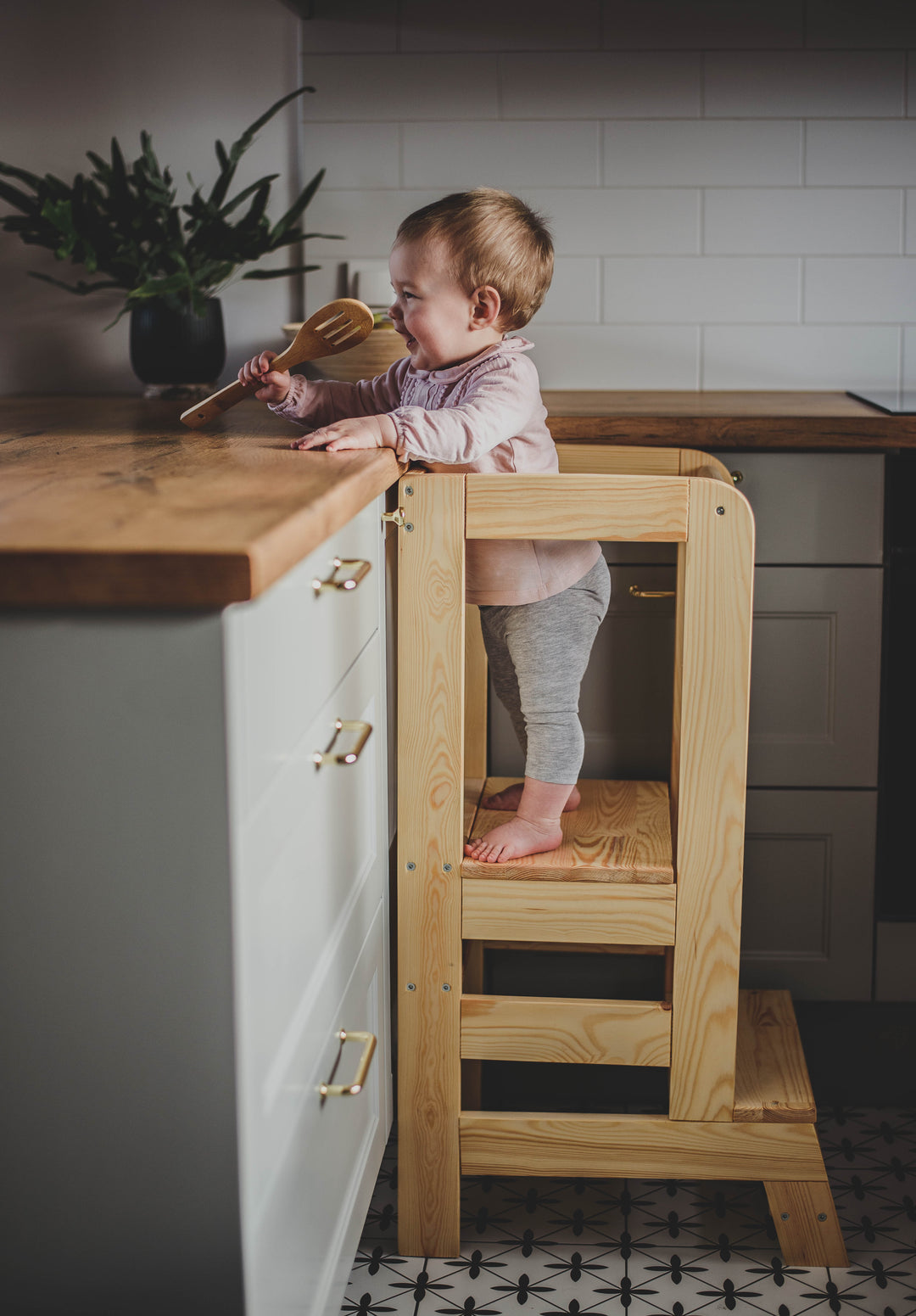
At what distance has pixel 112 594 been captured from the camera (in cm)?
60

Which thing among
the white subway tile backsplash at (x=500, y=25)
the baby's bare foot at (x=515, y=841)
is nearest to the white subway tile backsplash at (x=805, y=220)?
the white subway tile backsplash at (x=500, y=25)

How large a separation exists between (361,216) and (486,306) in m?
0.87

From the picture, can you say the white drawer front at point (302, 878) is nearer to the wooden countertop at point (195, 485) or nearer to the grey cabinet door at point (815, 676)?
the wooden countertop at point (195, 485)

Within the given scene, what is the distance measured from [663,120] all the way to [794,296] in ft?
1.19

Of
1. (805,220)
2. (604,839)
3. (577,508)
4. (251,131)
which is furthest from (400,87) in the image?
(604,839)

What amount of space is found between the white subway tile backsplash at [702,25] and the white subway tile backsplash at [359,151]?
15.4 inches

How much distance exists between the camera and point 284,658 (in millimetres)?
750

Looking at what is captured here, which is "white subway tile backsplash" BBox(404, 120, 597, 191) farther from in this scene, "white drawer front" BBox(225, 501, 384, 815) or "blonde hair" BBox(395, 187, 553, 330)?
"white drawer front" BBox(225, 501, 384, 815)

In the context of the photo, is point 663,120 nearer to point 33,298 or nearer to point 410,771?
point 33,298

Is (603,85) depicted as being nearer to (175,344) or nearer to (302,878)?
(175,344)

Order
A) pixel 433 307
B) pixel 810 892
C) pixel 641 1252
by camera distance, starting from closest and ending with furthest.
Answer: pixel 433 307 < pixel 641 1252 < pixel 810 892

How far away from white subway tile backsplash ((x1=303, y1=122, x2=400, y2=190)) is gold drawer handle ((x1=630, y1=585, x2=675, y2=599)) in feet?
2.96

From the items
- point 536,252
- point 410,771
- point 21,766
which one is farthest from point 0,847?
point 536,252

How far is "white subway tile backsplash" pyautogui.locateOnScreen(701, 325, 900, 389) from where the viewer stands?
2.04 m
